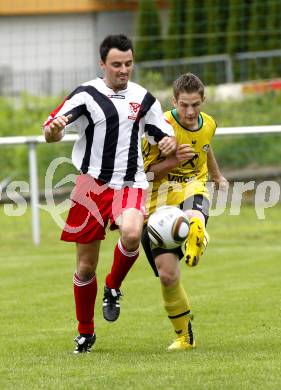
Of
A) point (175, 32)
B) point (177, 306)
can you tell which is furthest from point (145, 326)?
point (175, 32)

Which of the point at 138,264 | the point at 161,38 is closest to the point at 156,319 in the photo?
the point at 138,264

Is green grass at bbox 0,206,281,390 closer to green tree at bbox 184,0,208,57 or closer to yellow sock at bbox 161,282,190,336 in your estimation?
yellow sock at bbox 161,282,190,336

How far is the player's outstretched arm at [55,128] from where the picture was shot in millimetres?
6449

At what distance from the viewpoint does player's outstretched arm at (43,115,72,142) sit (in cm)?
645

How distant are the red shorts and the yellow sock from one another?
525 mm

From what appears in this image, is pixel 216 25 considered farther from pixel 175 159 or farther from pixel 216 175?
pixel 175 159

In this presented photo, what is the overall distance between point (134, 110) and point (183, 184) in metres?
0.68

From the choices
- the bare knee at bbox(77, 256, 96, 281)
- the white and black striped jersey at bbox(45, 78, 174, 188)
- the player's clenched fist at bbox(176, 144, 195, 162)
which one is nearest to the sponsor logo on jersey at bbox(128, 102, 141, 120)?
the white and black striped jersey at bbox(45, 78, 174, 188)

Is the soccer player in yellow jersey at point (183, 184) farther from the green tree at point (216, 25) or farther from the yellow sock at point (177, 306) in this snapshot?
the green tree at point (216, 25)

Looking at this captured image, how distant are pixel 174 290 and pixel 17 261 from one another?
575cm

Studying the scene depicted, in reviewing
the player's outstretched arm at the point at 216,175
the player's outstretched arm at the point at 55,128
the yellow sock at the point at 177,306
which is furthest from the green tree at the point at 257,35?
the player's outstretched arm at the point at 55,128

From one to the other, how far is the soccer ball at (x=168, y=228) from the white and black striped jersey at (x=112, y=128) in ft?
0.93

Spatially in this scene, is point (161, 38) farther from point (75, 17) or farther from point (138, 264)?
point (138, 264)

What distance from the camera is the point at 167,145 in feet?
22.1
